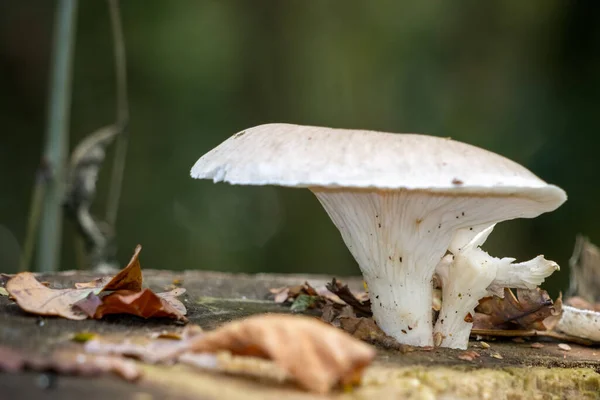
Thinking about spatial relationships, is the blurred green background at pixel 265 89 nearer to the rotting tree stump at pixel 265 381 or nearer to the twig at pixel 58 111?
the twig at pixel 58 111

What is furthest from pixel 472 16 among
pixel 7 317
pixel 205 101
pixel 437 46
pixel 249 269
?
pixel 7 317

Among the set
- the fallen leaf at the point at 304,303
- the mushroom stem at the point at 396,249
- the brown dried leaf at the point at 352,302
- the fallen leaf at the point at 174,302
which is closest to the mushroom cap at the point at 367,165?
the mushroom stem at the point at 396,249

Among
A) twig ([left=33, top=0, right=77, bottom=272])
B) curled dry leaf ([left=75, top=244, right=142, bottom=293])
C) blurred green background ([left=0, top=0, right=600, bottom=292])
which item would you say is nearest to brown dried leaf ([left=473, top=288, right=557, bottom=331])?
curled dry leaf ([left=75, top=244, right=142, bottom=293])

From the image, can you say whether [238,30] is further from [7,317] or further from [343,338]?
[343,338]

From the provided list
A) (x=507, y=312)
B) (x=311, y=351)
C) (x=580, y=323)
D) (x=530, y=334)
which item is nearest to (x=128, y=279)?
(x=311, y=351)

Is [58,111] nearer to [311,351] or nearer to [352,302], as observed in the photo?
[352,302]

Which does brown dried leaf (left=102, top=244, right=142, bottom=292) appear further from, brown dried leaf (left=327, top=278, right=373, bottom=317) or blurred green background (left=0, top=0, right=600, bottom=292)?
blurred green background (left=0, top=0, right=600, bottom=292)
